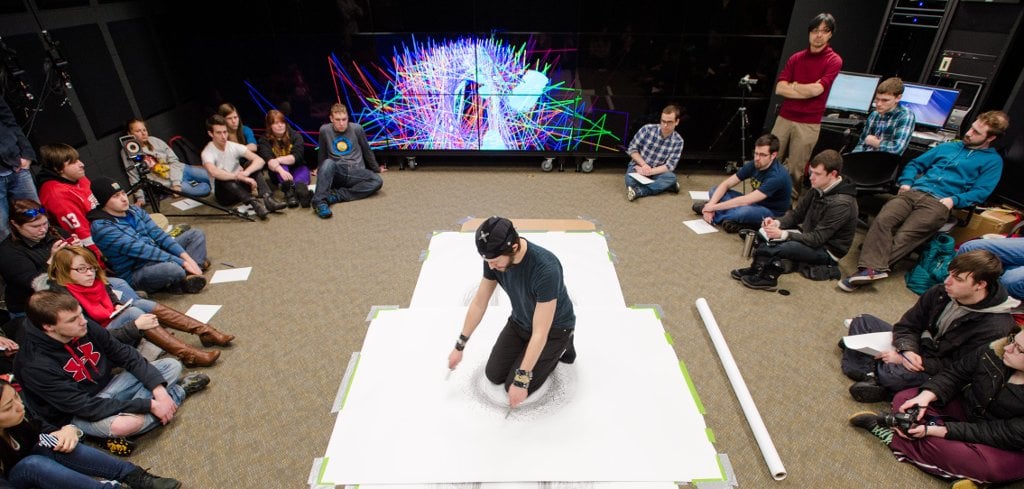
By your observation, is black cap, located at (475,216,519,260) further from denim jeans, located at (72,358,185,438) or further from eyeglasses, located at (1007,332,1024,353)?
eyeglasses, located at (1007,332,1024,353)

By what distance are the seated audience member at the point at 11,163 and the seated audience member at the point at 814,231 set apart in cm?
527

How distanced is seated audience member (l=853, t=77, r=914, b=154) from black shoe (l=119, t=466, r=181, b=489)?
545 cm

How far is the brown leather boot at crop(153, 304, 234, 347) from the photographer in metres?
2.86

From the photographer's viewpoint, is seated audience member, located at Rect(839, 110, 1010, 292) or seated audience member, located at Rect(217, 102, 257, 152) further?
seated audience member, located at Rect(217, 102, 257, 152)

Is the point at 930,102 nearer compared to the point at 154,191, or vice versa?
the point at 930,102

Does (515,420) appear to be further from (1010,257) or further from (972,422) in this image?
(1010,257)

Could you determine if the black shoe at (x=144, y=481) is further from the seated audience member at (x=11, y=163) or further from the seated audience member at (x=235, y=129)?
the seated audience member at (x=235, y=129)

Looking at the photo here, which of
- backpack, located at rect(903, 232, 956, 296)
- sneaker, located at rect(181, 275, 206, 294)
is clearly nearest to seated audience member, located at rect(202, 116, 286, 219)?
sneaker, located at rect(181, 275, 206, 294)

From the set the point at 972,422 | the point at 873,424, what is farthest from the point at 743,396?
the point at 972,422

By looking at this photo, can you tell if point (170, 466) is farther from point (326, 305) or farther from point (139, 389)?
point (326, 305)

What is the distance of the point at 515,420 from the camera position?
7.83ft

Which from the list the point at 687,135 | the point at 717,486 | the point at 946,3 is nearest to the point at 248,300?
the point at 717,486

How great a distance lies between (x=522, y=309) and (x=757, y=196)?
8.78 feet

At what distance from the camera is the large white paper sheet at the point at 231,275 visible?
3.60 metres
